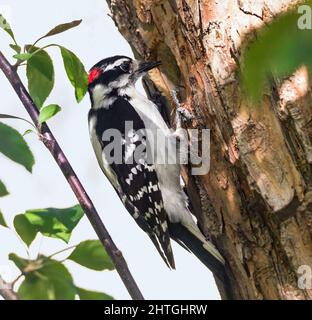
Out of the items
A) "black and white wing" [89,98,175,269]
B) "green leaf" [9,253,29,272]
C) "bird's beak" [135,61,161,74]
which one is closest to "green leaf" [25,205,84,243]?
"green leaf" [9,253,29,272]

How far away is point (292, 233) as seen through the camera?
1732 millimetres

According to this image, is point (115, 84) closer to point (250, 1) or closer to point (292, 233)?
point (250, 1)

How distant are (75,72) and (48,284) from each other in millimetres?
693

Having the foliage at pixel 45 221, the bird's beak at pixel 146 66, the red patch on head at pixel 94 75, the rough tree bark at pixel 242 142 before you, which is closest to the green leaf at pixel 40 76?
the foliage at pixel 45 221

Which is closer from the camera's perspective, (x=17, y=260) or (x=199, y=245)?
(x=17, y=260)

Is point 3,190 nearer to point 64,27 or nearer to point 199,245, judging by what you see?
point 64,27

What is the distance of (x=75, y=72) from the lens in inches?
69.0

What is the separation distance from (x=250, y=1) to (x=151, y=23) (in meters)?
0.51

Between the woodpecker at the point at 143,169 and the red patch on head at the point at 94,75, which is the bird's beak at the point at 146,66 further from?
the red patch on head at the point at 94,75

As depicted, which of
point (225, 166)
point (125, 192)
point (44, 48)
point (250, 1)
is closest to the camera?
point (44, 48)

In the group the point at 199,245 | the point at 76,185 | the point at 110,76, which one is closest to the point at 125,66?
the point at 110,76

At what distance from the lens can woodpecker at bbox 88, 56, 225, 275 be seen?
2.67 m
